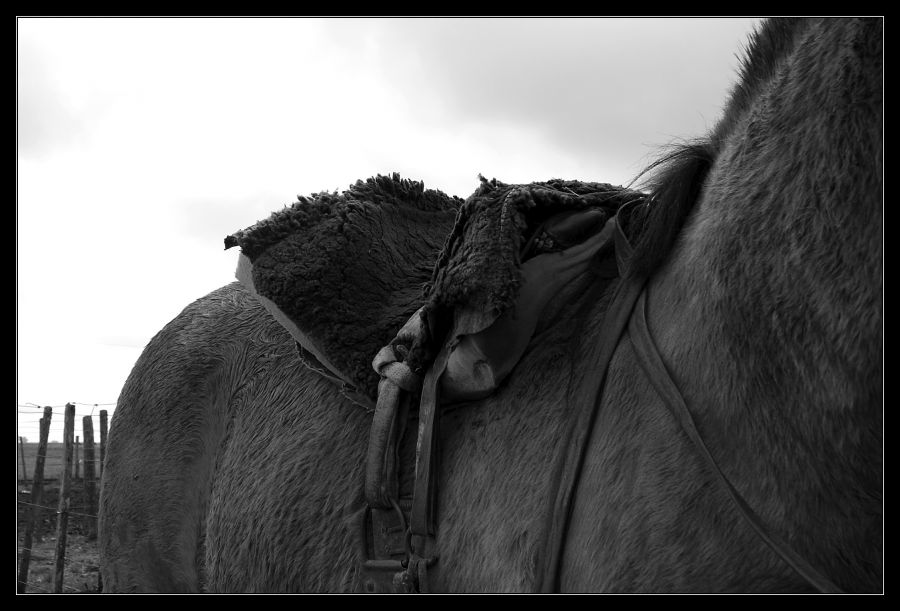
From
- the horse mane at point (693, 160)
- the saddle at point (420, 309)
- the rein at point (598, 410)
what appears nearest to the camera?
the rein at point (598, 410)

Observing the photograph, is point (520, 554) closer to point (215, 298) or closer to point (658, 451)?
point (658, 451)

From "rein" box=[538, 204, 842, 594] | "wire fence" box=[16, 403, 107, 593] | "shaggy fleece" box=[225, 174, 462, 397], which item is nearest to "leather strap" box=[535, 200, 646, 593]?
"rein" box=[538, 204, 842, 594]

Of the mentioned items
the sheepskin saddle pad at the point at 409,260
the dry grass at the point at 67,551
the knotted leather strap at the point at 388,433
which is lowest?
the dry grass at the point at 67,551

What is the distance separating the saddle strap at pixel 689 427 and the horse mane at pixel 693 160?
12 centimetres

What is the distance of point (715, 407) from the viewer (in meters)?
1.46

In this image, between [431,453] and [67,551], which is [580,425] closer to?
[431,453]

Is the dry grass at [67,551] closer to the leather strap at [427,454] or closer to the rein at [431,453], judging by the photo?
the rein at [431,453]

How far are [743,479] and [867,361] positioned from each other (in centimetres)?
32

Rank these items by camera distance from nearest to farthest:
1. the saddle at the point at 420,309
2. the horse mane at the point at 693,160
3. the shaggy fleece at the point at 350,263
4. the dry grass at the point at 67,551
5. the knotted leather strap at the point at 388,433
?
the horse mane at the point at 693,160 → the saddle at the point at 420,309 → the knotted leather strap at the point at 388,433 → the shaggy fleece at the point at 350,263 → the dry grass at the point at 67,551

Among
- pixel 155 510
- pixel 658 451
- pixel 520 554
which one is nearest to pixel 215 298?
pixel 155 510

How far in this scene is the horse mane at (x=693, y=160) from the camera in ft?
5.04

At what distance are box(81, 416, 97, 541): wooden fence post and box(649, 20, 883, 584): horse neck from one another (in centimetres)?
1060

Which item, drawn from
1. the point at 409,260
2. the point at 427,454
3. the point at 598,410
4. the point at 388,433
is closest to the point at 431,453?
the point at 427,454

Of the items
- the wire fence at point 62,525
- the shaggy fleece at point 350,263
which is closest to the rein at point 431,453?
the shaggy fleece at point 350,263
